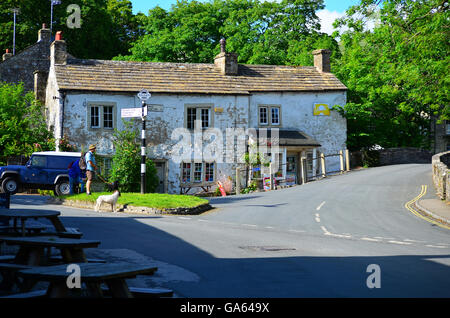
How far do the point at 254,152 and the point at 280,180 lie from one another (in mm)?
2390

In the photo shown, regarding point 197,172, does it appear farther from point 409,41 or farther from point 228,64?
point 409,41

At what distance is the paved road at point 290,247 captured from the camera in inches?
293

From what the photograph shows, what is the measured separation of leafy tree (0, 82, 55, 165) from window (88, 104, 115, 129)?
2.61m

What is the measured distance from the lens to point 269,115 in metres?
37.2

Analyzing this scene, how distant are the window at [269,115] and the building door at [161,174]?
719cm

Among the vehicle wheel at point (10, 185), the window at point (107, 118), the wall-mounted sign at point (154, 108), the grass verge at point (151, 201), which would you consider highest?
the wall-mounted sign at point (154, 108)

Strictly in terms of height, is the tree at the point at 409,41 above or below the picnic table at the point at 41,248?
above

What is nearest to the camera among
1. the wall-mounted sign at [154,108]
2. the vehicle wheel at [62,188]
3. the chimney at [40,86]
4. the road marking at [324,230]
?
the road marking at [324,230]

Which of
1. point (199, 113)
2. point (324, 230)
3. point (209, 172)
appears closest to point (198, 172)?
point (209, 172)

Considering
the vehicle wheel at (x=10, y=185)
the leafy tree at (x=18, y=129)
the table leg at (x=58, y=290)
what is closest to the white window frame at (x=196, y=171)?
the leafy tree at (x=18, y=129)

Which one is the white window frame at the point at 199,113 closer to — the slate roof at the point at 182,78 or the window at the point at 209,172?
the slate roof at the point at 182,78

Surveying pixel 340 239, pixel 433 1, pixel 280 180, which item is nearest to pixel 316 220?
pixel 340 239

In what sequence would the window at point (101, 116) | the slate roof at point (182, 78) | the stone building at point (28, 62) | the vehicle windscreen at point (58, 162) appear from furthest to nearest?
the stone building at point (28, 62)
the slate roof at point (182, 78)
the window at point (101, 116)
the vehicle windscreen at point (58, 162)
